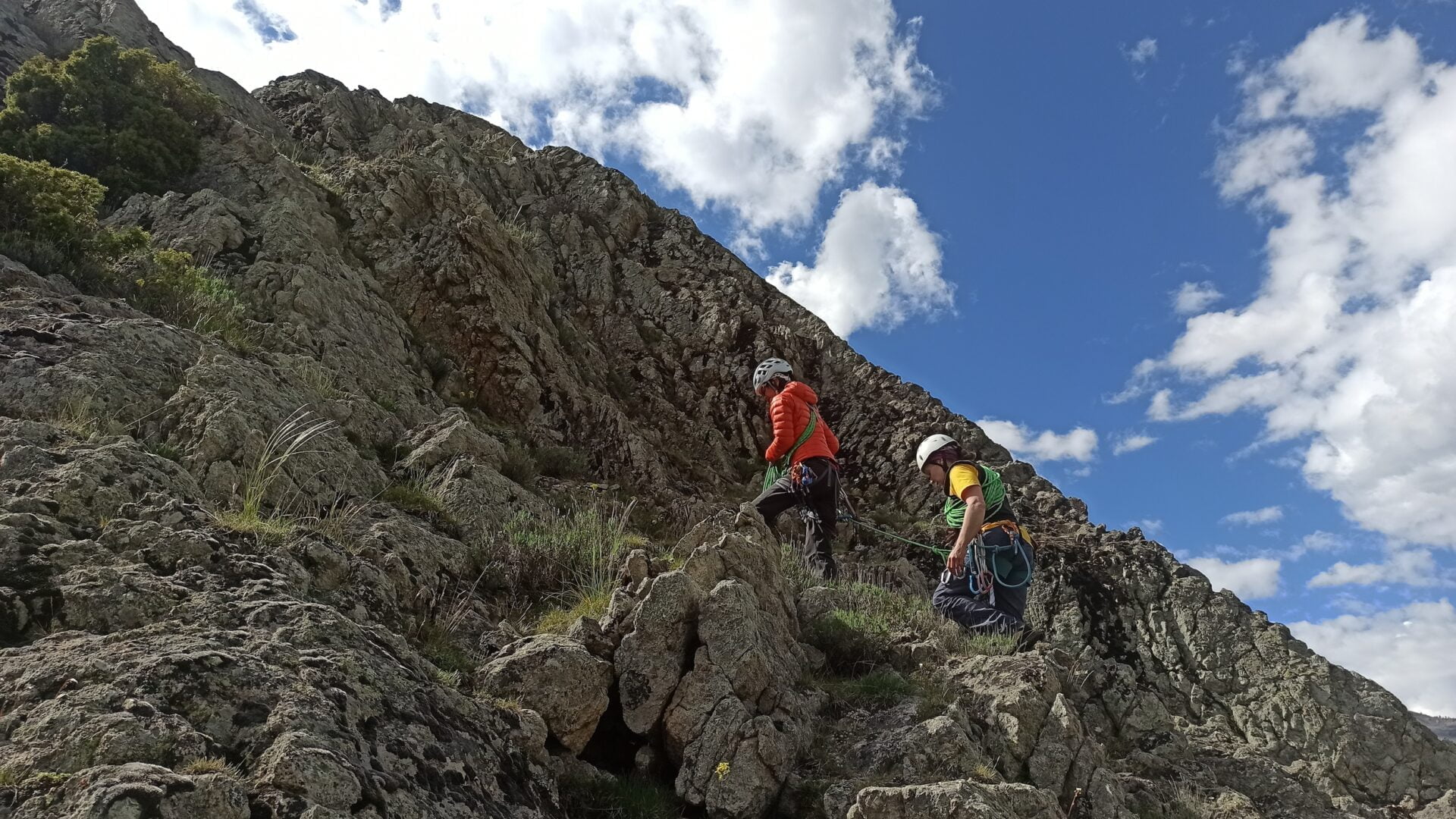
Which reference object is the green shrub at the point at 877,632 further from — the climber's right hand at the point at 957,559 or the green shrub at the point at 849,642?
the climber's right hand at the point at 957,559

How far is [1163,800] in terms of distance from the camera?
558 centimetres

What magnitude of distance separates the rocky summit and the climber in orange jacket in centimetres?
135

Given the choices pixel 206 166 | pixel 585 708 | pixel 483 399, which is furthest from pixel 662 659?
pixel 206 166

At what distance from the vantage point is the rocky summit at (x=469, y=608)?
298cm

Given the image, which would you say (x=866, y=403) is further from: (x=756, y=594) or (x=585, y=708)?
(x=585, y=708)

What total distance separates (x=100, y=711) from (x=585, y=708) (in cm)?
229

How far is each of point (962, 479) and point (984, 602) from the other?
1.28m

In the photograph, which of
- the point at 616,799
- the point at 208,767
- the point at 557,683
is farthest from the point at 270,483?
the point at 208,767

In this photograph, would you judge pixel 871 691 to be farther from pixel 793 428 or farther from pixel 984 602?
pixel 793 428

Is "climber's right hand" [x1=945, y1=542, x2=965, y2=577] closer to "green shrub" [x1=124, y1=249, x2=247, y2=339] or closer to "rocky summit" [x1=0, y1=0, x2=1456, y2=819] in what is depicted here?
"rocky summit" [x1=0, y1=0, x2=1456, y2=819]

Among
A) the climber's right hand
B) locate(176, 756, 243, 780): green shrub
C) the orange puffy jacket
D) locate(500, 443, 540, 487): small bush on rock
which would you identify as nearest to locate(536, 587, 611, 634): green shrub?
locate(176, 756, 243, 780): green shrub

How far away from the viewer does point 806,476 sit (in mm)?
9141

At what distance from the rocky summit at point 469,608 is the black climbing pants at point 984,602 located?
1.35 ft

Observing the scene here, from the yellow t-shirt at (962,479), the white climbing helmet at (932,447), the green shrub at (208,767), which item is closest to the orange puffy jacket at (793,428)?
the white climbing helmet at (932,447)
